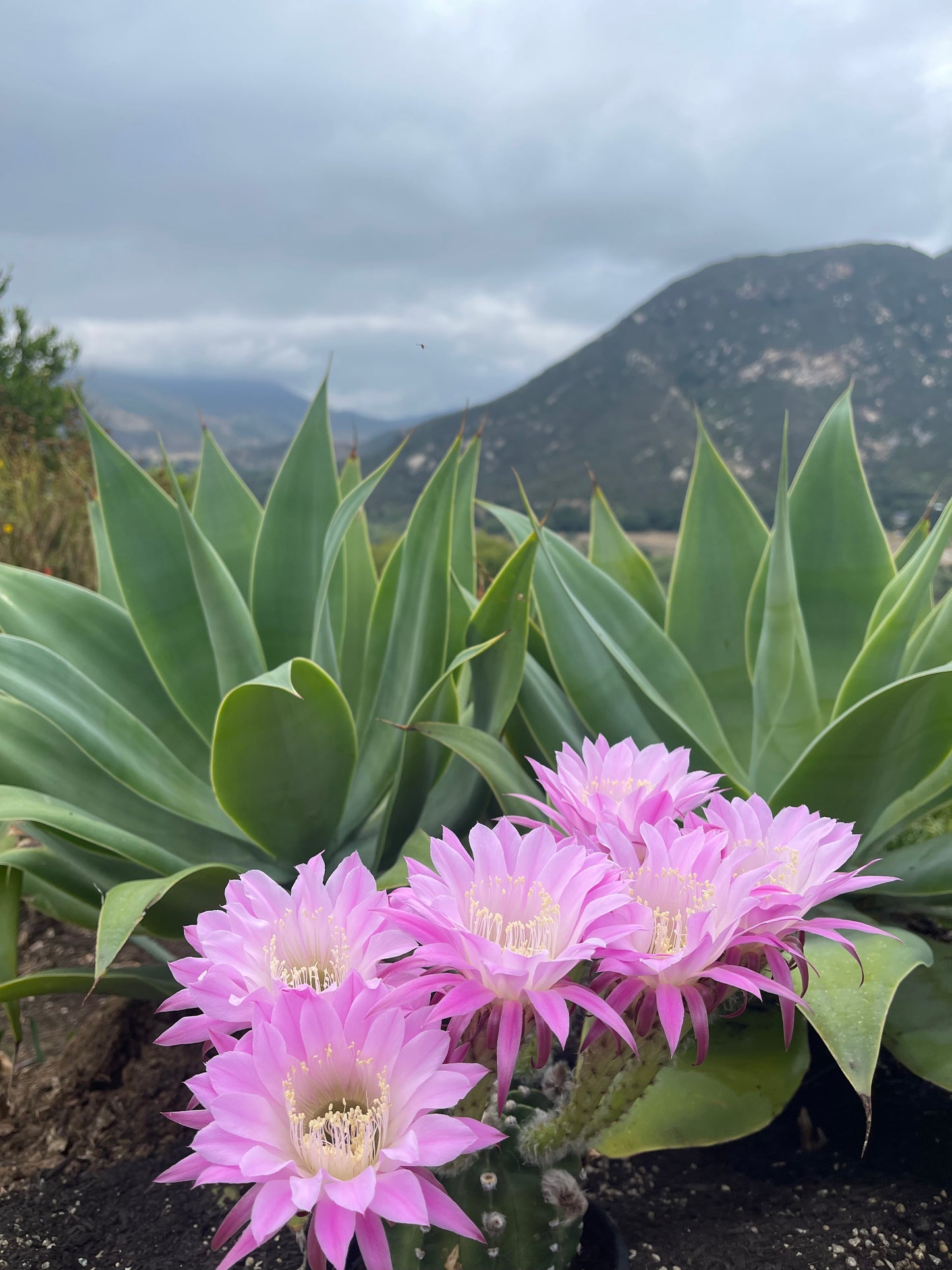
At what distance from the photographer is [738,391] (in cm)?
4119

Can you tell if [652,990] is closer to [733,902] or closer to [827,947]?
[733,902]

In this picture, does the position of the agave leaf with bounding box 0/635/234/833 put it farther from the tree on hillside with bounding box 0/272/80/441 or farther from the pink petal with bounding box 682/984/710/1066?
the tree on hillside with bounding box 0/272/80/441

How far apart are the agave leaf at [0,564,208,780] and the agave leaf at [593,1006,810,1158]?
3.39 ft

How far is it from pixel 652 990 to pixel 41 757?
3.67 ft

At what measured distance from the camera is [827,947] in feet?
3.36

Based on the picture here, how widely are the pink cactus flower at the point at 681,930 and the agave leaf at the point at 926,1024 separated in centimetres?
58

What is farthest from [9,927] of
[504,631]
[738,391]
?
[738,391]

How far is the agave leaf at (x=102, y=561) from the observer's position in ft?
6.82

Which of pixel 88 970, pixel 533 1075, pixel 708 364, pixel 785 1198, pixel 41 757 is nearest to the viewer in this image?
pixel 533 1075

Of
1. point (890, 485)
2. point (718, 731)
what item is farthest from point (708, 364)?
point (718, 731)

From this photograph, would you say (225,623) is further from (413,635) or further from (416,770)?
(416,770)

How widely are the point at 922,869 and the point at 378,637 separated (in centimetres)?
101

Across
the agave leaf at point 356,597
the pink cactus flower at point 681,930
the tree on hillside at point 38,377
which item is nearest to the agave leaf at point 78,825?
the agave leaf at point 356,597

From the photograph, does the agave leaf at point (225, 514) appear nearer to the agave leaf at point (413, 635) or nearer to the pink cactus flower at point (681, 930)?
the agave leaf at point (413, 635)
